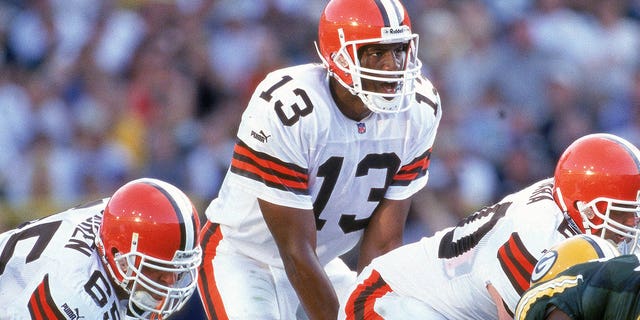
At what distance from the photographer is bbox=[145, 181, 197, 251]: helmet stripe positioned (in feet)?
15.4

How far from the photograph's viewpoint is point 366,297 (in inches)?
194

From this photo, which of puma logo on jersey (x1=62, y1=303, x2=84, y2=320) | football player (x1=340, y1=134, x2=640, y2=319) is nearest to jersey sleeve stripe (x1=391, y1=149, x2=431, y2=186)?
football player (x1=340, y1=134, x2=640, y2=319)

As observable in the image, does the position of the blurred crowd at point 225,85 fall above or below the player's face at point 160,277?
below

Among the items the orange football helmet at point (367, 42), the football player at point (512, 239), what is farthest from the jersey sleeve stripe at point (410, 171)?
the football player at point (512, 239)

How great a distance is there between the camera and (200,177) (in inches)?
369

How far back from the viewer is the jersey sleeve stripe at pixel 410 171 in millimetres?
5441

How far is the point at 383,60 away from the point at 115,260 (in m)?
1.45

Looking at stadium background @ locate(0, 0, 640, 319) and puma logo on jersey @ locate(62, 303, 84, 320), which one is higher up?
puma logo on jersey @ locate(62, 303, 84, 320)

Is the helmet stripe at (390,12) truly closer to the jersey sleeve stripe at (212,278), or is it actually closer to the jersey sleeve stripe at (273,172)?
the jersey sleeve stripe at (273,172)

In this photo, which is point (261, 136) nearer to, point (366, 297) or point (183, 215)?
point (183, 215)

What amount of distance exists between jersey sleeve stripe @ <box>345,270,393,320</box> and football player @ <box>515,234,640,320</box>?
131 cm

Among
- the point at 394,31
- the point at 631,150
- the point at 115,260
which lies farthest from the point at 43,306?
the point at 631,150

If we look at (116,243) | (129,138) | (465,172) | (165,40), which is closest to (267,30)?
(165,40)

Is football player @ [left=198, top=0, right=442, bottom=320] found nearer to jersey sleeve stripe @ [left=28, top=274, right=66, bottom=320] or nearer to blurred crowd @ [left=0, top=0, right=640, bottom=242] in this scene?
jersey sleeve stripe @ [left=28, top=274, right=66, bottom=320]
